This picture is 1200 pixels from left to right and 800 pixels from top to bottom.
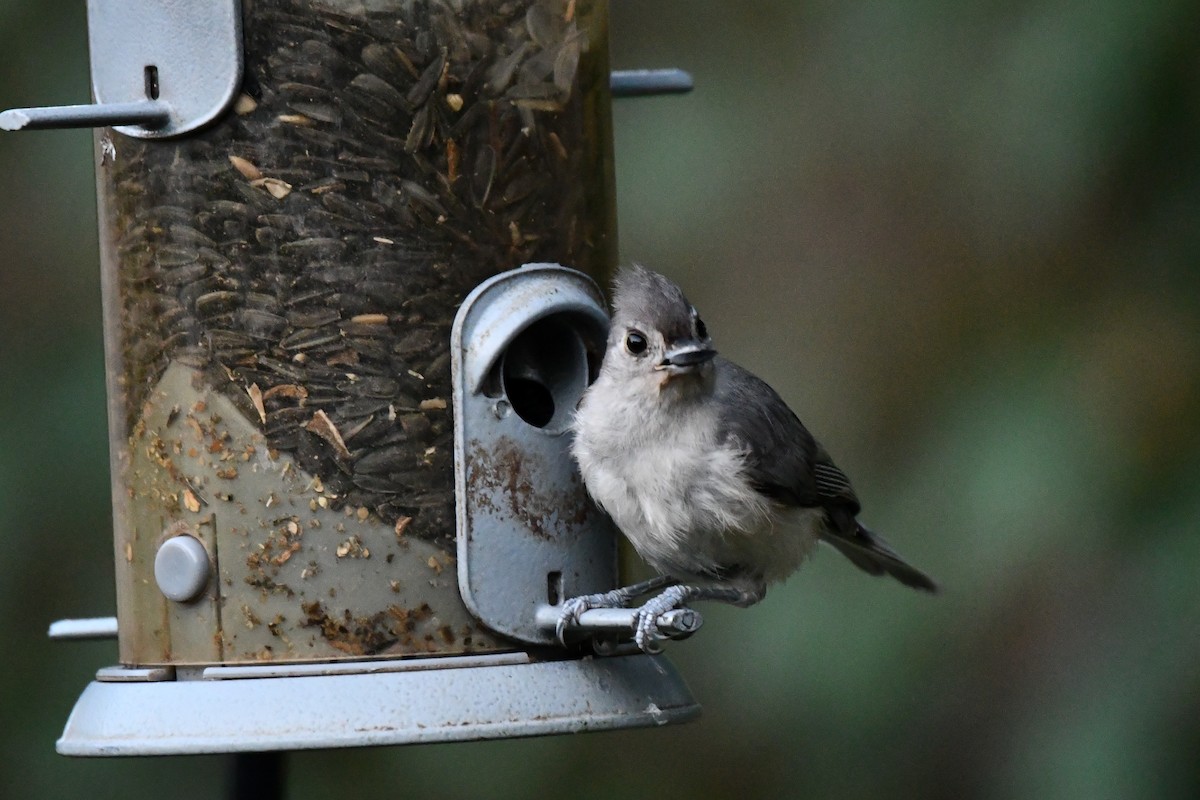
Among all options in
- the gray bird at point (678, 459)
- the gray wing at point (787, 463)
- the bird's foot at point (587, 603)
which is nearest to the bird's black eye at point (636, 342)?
the gray bird at point (678, 459)

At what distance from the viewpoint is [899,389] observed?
5121 mm

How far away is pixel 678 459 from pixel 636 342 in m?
0.28

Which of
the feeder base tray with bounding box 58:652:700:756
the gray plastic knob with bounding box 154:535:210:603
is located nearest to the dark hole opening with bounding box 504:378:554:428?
the feeder base tray with bounding box 58:652:700:756

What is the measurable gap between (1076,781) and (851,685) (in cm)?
71

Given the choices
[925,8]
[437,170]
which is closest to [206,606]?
[437,170]

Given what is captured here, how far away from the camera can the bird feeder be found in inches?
133

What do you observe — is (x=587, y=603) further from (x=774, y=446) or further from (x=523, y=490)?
(x=774, y=446)

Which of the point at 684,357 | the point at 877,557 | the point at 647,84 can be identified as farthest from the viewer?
the point at 877,557

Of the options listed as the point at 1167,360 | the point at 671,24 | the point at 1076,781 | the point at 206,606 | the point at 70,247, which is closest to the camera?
the point at 206,606

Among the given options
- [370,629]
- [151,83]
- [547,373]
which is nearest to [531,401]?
[547,373]

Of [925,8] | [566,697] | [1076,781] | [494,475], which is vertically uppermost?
[925,8]

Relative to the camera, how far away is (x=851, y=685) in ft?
14.9

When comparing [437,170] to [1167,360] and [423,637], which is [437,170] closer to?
[423,637]

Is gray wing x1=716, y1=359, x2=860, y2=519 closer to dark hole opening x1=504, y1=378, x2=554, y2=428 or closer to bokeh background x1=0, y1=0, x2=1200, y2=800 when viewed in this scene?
dark hole opening x1=504, y1=378, x2=554, y2=428
